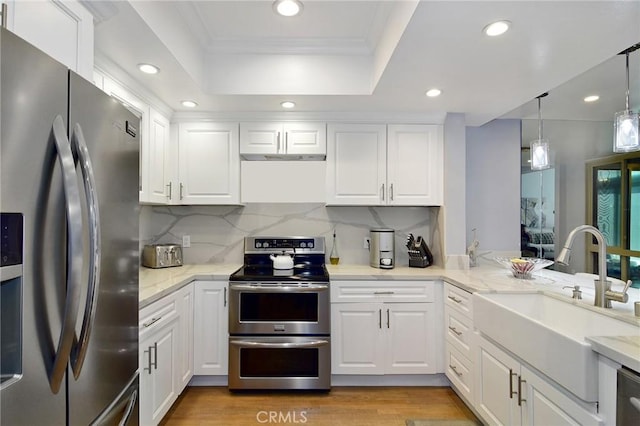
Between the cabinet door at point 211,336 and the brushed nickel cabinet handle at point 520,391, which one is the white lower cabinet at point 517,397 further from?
the cabinet door at point 211,336

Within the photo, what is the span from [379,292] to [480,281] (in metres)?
0.72

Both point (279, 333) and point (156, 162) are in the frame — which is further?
point (156, 162)

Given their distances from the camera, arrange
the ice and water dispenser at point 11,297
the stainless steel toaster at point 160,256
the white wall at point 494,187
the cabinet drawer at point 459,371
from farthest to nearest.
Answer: the white wall at point 494,187 < the stainless steel toaster at point 160,256 < the cabinet drawer at point 459,371 < the ice and water dispenser at point 11,297

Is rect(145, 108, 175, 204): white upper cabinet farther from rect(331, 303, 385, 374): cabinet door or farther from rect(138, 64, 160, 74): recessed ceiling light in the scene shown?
rect(331, 303, 385, 374): cabinet door

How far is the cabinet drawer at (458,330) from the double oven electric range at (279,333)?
2.96ft

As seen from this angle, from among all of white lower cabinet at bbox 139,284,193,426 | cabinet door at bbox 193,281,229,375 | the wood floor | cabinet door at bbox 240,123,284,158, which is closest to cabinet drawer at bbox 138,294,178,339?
white lower cabinet at bbox 139,284,193,426

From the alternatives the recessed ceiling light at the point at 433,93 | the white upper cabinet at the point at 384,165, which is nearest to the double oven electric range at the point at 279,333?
the white upper cabinet at the point at 384,165

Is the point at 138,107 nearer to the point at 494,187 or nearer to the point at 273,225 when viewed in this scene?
the point at 273,225

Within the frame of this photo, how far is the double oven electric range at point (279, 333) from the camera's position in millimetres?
2389

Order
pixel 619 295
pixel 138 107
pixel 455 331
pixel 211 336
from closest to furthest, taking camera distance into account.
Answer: pixel 619 295 → pixel 138 107 → pixel 455 331 → pixel 211 336

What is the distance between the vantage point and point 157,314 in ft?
6.25

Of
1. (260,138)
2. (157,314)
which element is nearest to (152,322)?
(157,314)

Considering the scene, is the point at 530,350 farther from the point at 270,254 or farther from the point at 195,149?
the point at 195,149

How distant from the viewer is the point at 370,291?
253 cm
